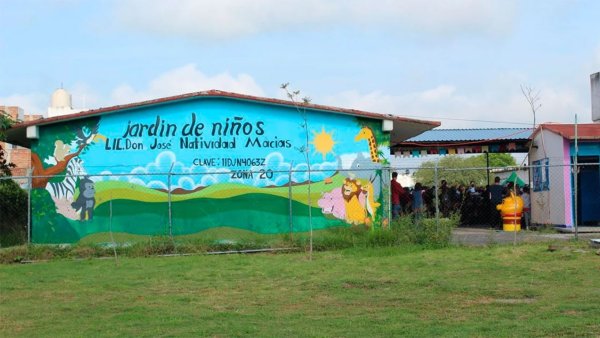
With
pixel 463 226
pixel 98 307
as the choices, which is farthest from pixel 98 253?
pixel 463 226

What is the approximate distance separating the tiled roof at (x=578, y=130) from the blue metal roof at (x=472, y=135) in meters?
2.36

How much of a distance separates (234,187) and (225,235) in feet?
4.08

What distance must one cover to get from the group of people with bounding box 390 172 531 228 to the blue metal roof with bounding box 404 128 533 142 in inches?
62.3

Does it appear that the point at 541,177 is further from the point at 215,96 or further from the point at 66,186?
the point at 66,186

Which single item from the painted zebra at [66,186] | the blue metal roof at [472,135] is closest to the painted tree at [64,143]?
the painted zebra at [66,186]

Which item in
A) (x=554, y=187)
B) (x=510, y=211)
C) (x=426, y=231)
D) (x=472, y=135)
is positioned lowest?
(x=426, y=231)

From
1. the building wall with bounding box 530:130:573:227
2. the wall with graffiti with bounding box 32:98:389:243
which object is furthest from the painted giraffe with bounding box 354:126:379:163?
the building wall with bounding box 530:130:573:227

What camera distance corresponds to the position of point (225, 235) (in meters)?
18.7

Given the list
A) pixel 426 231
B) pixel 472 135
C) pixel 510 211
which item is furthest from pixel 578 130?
pixel 426 231

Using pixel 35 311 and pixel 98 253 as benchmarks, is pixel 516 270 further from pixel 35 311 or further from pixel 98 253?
pixel 98 253

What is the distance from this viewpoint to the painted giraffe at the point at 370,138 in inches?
760

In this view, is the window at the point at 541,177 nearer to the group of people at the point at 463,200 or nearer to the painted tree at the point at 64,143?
the group of people at the point at 463,200

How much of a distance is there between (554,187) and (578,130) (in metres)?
1.87

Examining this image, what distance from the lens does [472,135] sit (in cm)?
2673
